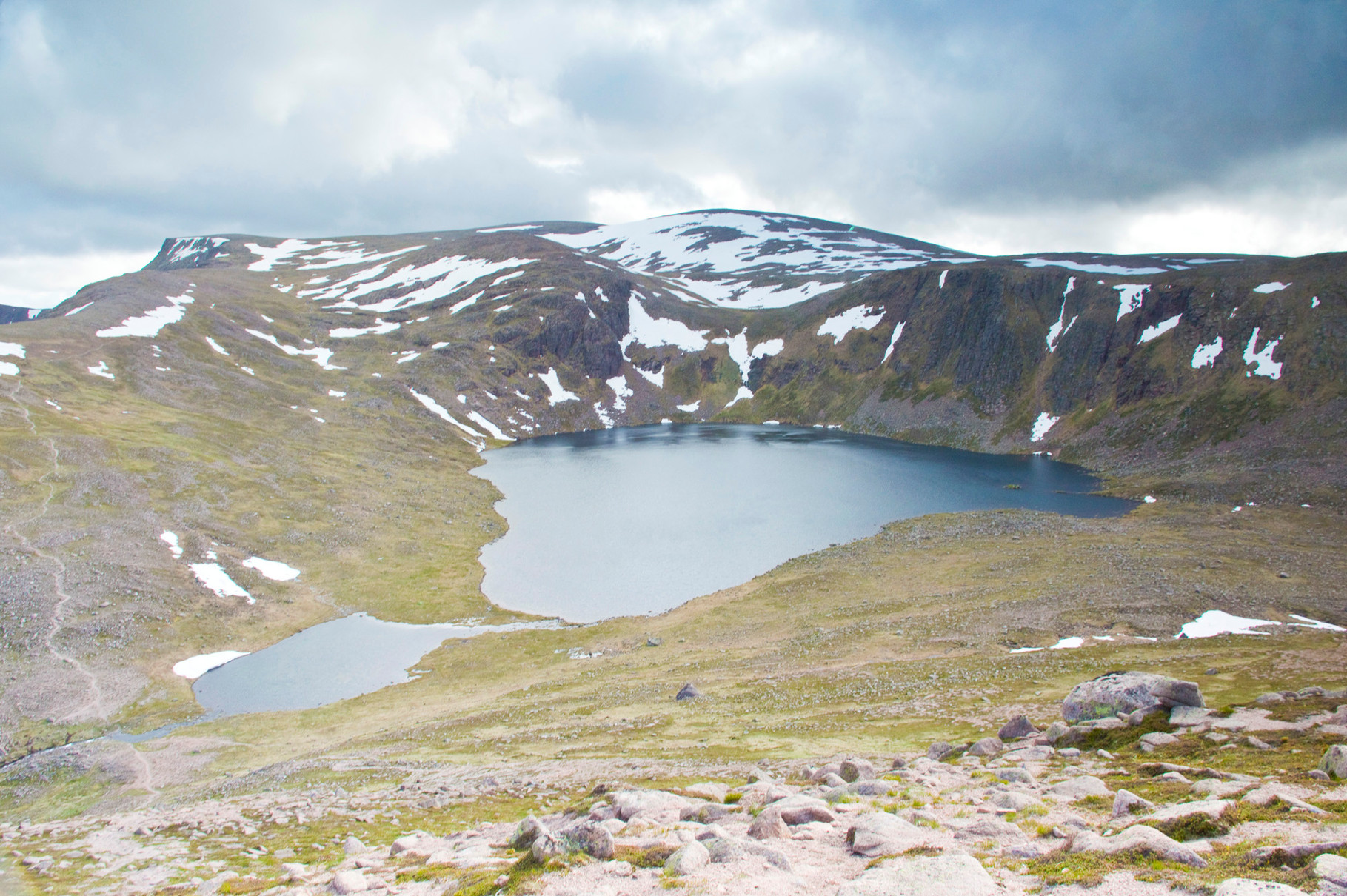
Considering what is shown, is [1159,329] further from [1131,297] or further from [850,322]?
[850,322]

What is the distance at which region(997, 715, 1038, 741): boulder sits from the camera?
→ 2125cm

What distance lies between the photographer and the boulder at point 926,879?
9.94 m

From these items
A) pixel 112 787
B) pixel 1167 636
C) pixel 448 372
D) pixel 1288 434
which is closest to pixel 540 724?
pixel 112 787

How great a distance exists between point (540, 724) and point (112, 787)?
727 inches

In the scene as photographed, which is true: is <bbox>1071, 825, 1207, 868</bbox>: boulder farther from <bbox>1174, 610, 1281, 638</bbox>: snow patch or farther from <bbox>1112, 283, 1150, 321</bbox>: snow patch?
<bbox>1112, 283, 1150, 321</bbox>: snow patch

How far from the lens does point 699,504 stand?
82.2 meters

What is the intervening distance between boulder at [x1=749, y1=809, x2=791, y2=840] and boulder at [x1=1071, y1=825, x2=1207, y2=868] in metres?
5.10

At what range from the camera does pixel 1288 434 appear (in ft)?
269

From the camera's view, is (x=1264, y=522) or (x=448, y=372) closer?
(x=1264, y=522)

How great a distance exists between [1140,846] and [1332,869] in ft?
7.73

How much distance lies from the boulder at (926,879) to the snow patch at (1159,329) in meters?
132

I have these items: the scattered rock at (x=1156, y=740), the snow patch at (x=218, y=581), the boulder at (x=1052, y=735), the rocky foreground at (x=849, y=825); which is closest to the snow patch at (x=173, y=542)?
the snow patch at (x=218, y=581)

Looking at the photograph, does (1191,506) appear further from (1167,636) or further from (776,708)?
(776,708)

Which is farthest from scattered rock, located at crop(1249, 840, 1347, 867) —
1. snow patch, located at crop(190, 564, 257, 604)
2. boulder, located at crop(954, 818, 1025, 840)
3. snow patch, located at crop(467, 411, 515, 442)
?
snow patch, located at crop(467, 411, 515, 442)
